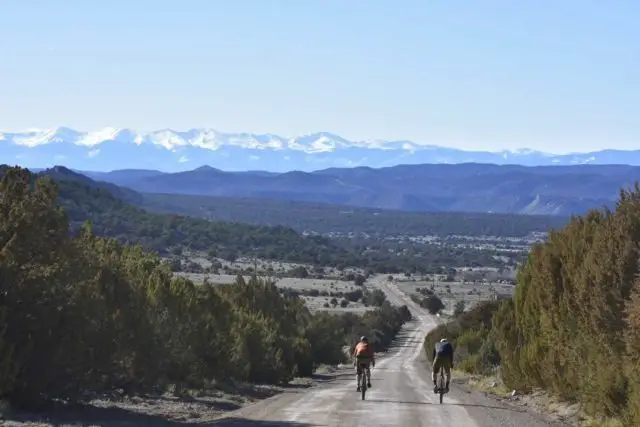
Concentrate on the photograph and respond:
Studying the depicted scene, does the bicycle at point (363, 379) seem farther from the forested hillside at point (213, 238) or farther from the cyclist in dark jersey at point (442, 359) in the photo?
the forested hillside at point (213, 238)

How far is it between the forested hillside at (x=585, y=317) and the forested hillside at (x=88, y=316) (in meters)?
8.11

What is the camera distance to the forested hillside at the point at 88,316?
18.5 metres

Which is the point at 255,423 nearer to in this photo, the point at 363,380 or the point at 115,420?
the point at 115,420

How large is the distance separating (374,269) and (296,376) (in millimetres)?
111564

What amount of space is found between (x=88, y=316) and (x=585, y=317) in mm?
9652

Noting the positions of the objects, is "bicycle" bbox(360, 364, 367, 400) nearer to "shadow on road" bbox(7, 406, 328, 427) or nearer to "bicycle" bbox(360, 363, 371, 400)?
"bicycle" bbox(360, 363, 371, 400)

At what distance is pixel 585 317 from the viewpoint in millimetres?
22516

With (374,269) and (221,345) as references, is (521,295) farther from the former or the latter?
(374,269)

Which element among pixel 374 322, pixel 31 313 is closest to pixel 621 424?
pixel 31 313

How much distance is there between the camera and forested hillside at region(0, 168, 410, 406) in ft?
60.5

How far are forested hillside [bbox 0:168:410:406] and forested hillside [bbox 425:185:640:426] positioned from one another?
26.6 ft

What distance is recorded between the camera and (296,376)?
42.6 m

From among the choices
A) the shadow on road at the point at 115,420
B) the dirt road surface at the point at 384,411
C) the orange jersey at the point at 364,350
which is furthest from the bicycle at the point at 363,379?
the shadow on road at the point at 115,420

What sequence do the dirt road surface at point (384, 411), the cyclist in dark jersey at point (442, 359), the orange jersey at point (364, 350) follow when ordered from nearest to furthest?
the dirt road surface at point (384, 411) < the cyclist in dark jersey at point (442, 359) < the orange jersey at point (364, 350)
